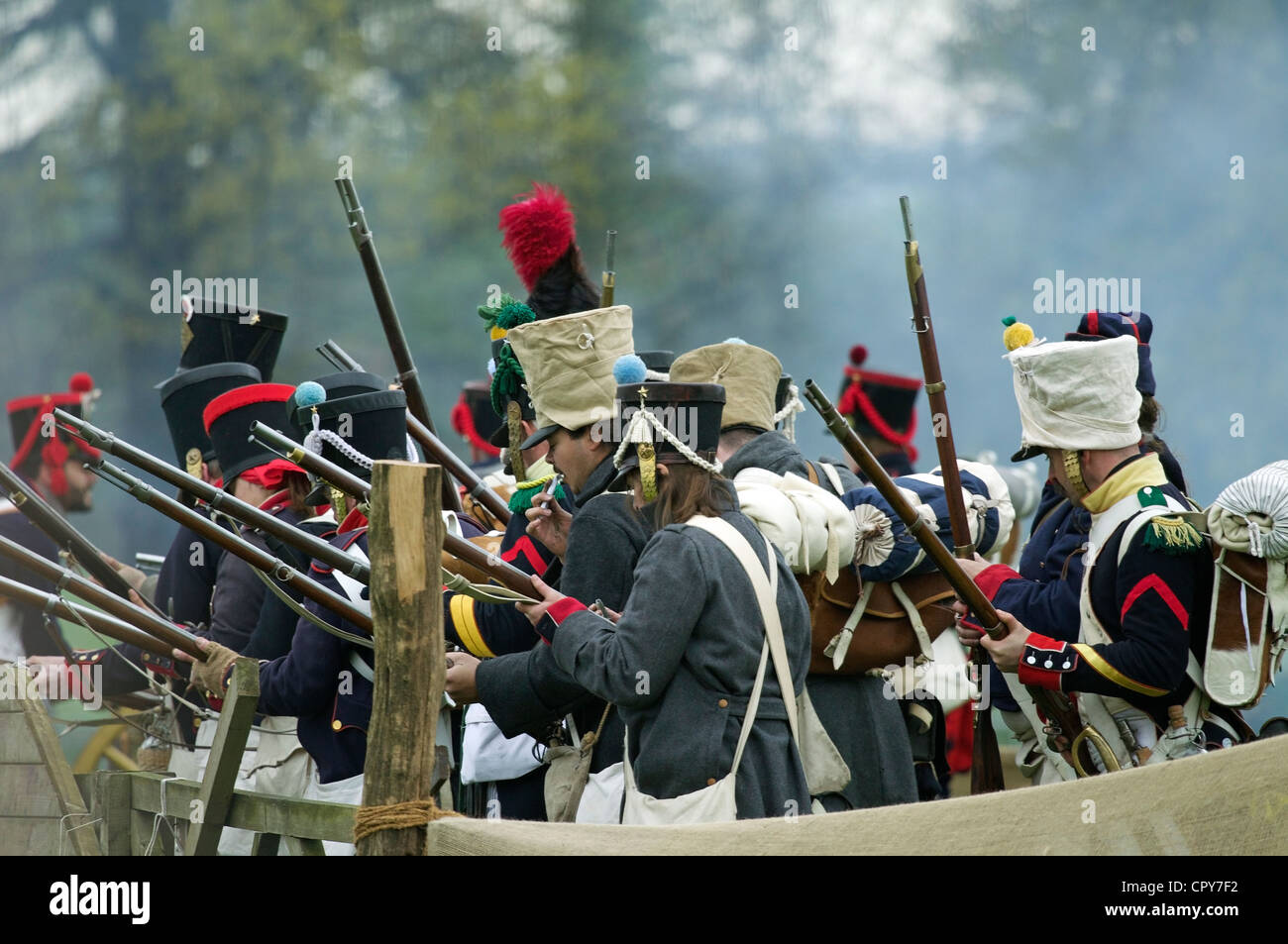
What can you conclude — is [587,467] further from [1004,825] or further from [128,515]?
[128,515]

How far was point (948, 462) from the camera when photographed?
15.1 ft

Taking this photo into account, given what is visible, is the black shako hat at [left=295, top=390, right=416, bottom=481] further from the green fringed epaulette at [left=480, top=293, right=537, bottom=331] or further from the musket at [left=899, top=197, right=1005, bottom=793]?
the musket at [left=899, top=197, right=1005, bottom=793]

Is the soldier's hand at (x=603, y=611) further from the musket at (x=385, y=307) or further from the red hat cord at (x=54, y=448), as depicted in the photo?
the red hat cord at (x=54, y=448)

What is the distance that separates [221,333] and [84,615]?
5.87 feet

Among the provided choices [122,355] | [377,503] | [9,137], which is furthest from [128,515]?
[377,503]

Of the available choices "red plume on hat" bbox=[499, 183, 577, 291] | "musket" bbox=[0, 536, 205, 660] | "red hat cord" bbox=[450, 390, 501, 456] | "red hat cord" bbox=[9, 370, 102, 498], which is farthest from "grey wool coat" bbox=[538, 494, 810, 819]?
"red hat cord" bbox=[450, 390, 501, 456]

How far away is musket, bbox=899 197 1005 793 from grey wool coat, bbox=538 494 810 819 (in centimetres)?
114

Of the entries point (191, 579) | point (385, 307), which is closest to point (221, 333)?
point (385, 307)

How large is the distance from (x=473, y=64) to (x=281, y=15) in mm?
1941

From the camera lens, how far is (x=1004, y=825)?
9.89 feet

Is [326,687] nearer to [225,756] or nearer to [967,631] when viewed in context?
[225,756]

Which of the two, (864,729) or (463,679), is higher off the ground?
(463,679)

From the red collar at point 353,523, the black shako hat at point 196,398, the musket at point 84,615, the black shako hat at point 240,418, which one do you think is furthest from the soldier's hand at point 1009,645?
the black shako hat at point 196,398

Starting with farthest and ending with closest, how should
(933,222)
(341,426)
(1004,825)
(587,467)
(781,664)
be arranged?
(933,222) < (341,426) < (587,467) < (781,664) < (1004,825)
